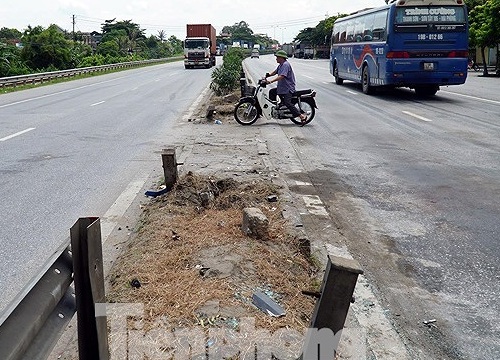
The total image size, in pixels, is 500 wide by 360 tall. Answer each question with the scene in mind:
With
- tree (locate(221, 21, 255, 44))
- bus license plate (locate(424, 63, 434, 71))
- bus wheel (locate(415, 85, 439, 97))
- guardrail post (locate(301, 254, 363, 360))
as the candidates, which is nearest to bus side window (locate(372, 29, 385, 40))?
bus license plate (locate(424, 63, 434, 71))

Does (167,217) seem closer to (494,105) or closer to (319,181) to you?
→ (319,181)

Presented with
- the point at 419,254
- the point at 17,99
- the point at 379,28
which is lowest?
the point at 17,99

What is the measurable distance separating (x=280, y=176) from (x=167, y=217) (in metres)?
2.76

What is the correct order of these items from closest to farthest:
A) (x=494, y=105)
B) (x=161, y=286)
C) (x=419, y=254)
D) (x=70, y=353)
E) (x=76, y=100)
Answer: (x=70, y=353) → (x=161, y=286) → (x=419, y=254) → (x=494, y=105) → (x=76, y=100)

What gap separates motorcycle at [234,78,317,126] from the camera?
1366cm

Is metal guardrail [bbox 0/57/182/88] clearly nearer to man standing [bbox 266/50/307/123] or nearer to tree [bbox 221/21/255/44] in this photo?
man standing [bbox 266/50/307/123]

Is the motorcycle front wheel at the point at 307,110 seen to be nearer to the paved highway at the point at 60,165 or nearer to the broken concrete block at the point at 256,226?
the paved highway at the point at 60,165

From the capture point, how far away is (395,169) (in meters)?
8.73

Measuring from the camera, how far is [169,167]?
269 inches

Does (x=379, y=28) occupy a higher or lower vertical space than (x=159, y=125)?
higher

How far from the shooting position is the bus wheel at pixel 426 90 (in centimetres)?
2119

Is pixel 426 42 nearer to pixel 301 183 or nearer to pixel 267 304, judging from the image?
pixel 301 183

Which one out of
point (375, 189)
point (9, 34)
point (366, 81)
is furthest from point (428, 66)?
point (9, 34)

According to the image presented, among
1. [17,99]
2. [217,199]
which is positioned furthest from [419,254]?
[17,99]
